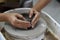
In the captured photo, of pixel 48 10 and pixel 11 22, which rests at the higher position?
pixel 11 22

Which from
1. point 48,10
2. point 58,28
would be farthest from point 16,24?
point 48,10

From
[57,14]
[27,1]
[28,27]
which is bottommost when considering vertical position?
[57,14]

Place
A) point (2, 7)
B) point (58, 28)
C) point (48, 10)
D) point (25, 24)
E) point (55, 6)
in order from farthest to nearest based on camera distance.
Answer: point (55, 6), point (48, 10), point (2, 7), point (58, 28), point (25, 24)

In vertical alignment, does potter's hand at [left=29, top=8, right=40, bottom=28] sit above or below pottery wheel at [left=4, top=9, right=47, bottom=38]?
above

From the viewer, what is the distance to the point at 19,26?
116 cm

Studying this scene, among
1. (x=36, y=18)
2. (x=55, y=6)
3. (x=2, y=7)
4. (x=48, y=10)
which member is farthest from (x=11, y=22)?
(x=55, y=6)

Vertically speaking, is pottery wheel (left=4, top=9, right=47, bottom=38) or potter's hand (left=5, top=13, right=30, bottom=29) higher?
potter's hand (left=5, top=13, right=30, bottom=29)

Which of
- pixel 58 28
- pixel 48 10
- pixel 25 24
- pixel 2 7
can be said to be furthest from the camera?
pixel 48 10

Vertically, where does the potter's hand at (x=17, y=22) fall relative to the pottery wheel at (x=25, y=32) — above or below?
above

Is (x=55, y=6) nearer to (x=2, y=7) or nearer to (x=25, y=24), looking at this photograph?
(x=2, y=7)

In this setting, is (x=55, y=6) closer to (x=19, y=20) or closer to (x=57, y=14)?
(x=57, y=14)

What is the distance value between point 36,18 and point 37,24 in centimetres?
6

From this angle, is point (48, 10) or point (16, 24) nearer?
point (16, 24)

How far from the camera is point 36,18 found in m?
1.24
